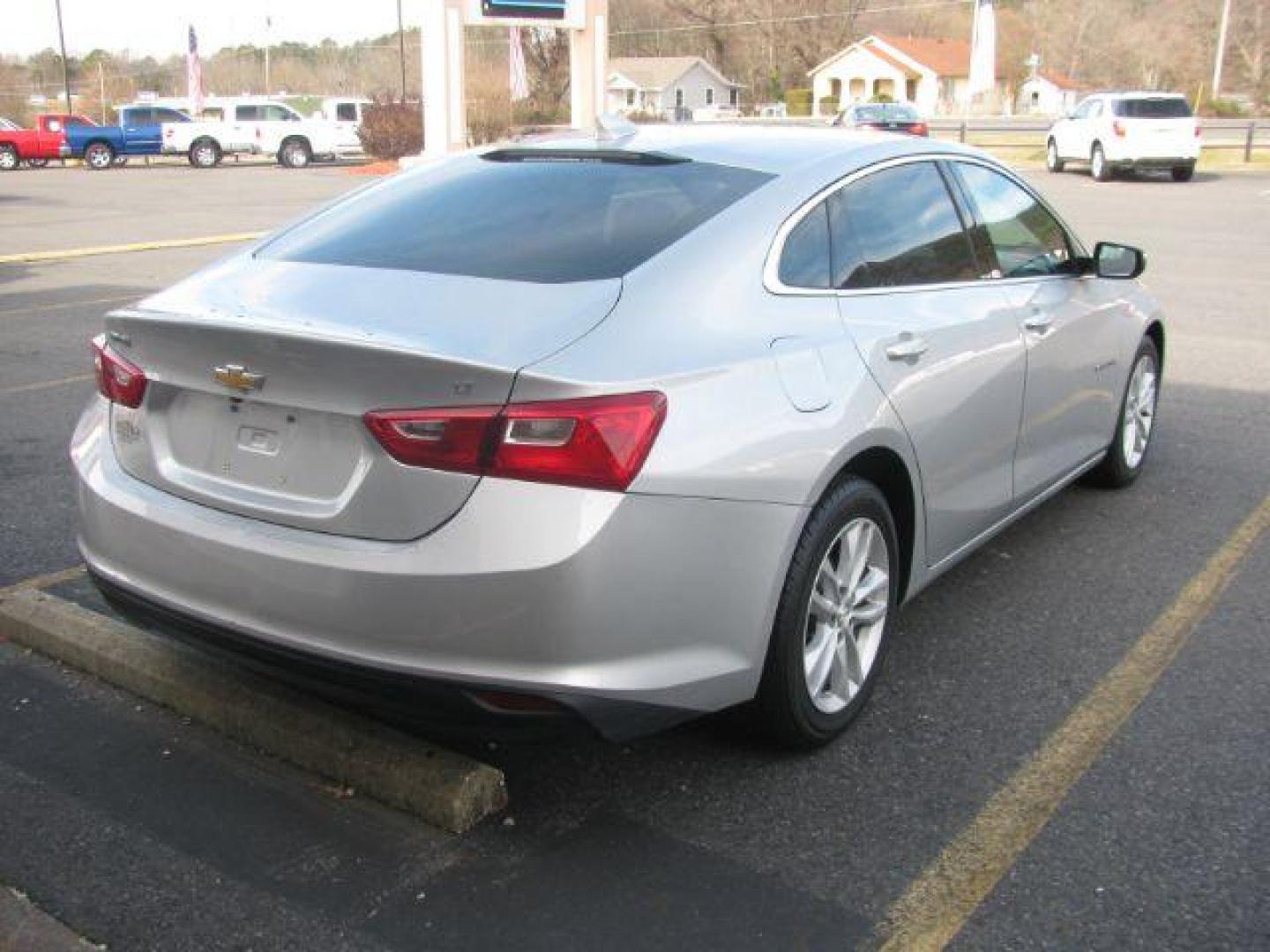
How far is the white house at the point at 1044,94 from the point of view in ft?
331

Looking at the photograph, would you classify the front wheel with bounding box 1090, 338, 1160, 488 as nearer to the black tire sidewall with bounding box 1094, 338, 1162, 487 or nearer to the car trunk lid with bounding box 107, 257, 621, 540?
the black tire sidewall with bounding box 1094, 338, 1162, 487

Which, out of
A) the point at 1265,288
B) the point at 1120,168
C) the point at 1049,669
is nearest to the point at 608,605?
the point at 1049,669

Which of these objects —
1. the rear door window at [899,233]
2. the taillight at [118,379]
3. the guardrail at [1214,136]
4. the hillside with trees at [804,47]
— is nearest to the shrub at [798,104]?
the hillside with trees at [804,47]

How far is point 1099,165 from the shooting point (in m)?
26.7

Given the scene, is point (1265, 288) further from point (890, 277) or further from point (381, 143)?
point (381, 143)

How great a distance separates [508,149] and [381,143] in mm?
36963

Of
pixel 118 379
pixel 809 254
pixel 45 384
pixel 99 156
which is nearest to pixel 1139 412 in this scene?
pixel 809 254

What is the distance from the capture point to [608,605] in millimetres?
2639

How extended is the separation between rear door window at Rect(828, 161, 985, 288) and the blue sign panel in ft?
79.4

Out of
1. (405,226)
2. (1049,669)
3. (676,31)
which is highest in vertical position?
(676,31)

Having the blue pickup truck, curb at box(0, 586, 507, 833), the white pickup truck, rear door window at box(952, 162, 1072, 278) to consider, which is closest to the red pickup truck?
the blue pickup truck

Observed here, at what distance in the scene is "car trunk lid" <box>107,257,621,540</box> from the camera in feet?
8.71

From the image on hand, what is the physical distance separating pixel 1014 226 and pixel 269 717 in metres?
3.13

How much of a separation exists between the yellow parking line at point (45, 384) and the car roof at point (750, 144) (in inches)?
187
